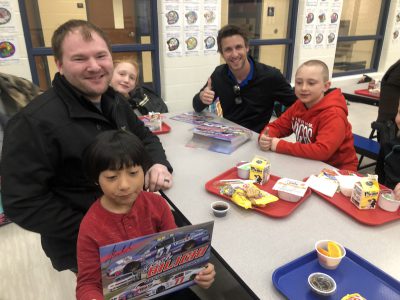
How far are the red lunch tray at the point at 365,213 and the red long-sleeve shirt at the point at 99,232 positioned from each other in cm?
71

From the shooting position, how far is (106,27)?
3459mm

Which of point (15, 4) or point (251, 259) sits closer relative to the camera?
point (251, 259)

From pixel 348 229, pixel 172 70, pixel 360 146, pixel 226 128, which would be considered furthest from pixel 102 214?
pixel 172 70

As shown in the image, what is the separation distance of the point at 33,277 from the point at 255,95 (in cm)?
196

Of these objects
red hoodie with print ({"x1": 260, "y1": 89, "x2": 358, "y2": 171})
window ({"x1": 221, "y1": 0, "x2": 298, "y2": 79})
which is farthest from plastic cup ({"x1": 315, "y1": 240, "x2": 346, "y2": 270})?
window ({"x1": 221, "y1": 0, "x2": 298, "y2": 79})

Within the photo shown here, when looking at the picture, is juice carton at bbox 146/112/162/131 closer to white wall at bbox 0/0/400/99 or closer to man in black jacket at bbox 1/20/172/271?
man in black jacket at bbox 1/20/172/271

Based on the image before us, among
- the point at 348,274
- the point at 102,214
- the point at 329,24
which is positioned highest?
the point at 329,24

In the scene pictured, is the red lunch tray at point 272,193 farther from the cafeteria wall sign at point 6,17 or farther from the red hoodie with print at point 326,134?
the cafeteria wall sign at point 6,17

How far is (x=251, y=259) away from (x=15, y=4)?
2.93 metres

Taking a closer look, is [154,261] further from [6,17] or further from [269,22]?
[269,22]

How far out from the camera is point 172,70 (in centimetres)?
355

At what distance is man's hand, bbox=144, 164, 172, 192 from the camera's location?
1.37 m

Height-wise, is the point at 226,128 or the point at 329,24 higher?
the point at 329,24

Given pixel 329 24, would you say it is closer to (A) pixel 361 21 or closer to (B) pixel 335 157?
(A) pixel 361 21
